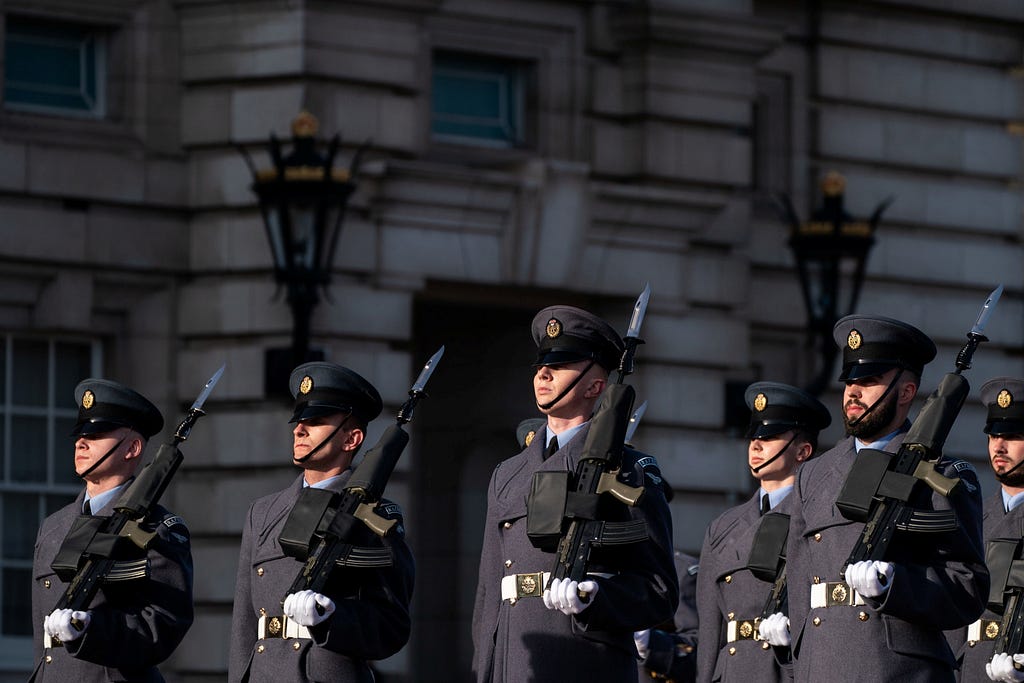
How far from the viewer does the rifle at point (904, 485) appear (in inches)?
361

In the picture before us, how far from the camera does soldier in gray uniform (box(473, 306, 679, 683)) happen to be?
938 cm

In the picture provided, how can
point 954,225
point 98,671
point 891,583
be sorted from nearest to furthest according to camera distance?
point 891,583 < point 98,671 < point 954,225

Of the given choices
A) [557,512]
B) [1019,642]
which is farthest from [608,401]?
[1019,642]

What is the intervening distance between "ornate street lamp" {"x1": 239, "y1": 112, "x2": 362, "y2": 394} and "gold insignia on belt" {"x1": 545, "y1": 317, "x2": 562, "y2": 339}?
6.06m

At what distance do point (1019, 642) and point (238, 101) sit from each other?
832cm

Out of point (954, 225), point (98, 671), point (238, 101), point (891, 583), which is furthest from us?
point (954, 225)

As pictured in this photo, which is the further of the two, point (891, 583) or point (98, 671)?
point (98, 671)

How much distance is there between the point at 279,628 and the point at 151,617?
54 centimetres

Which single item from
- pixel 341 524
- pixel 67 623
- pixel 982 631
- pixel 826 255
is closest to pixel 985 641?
pixel 982 631

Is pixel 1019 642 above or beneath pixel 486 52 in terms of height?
beneath

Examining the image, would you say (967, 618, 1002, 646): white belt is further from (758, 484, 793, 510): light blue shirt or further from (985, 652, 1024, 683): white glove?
(758, 484, 793, 510): light blue shirt

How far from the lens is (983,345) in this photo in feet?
70.2

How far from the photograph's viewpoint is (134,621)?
10.3 metres

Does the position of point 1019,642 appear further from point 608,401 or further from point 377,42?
point 377,42
